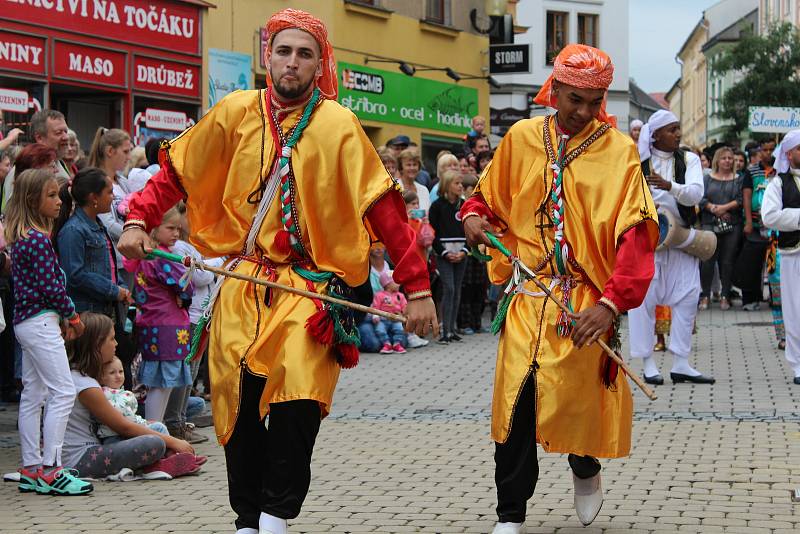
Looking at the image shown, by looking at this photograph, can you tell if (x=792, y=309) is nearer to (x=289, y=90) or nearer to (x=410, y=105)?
(x=289, y=90)

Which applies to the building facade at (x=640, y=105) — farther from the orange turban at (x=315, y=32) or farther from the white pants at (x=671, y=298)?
the orange turban at (x=315, y=32)

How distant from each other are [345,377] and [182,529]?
19.1 feet

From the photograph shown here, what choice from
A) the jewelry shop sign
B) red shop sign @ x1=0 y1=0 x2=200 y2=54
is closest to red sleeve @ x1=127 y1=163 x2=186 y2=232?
red shop sign @ x1=0 y1=0 x2=200 y2=54

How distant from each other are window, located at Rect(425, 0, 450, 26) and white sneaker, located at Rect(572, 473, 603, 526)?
21.4 meters

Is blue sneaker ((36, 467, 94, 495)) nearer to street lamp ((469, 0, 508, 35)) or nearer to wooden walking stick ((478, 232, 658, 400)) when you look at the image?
wooden walking stick ((478, 232, 658, 400))

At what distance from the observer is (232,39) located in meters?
20.2

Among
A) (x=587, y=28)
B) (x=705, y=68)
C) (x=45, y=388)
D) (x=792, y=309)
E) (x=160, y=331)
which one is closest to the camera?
(x=45, y=388)

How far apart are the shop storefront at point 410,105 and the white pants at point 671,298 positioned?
12408 millimetres

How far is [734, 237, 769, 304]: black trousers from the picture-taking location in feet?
56.1

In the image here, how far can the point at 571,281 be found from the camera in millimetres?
5723

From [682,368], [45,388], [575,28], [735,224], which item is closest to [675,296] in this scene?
[682,368]

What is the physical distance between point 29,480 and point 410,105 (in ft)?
63.2

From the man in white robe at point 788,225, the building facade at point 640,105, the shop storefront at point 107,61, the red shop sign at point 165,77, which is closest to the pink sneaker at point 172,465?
the man in white robe at point 788,225

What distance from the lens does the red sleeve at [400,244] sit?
509 centimetres
